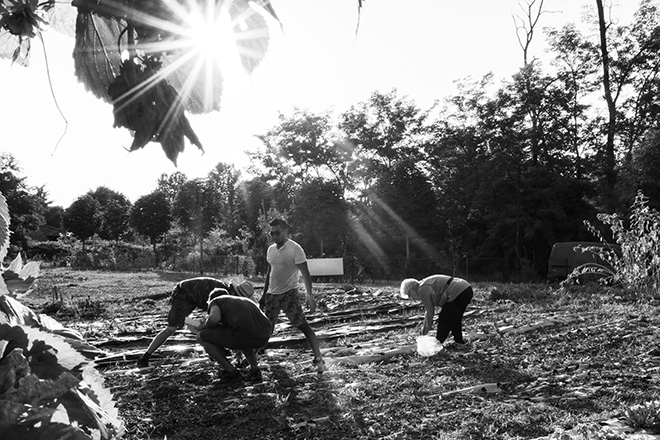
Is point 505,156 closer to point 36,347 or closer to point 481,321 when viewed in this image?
point 481,321

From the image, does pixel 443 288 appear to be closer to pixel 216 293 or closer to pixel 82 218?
pixel 216 293

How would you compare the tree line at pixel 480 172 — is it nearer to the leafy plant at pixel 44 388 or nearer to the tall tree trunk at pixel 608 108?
the tall tree trunk at pixel 608 108

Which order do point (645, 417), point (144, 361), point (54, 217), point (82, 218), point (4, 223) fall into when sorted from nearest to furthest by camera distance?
1. point (4, 223)
2. point (645, 417)
3. point (144, 361)
4. point (82, 218)
5. point (54, 217)

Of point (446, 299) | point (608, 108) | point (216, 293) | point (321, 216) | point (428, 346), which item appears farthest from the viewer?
point (321, 216)

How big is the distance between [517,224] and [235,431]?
2084cm

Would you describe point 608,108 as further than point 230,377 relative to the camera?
Yes

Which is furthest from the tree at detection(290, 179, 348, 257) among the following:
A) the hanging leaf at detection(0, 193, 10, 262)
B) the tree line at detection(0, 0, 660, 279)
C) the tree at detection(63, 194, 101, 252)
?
the hanging leaf at detection(0, 193, 10, 262)

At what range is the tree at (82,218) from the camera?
42062 mm

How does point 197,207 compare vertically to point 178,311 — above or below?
above

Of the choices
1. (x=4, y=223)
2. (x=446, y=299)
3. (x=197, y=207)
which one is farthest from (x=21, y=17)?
(x=197, y=207)

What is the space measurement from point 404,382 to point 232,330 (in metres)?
1.75

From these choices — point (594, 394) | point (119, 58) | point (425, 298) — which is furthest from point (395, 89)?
point (119, 58)

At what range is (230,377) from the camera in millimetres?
5578

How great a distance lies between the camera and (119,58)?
0.78m
